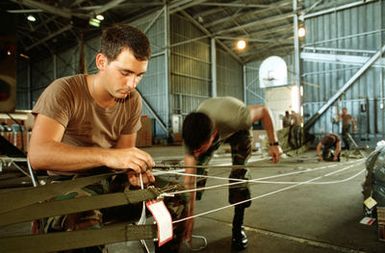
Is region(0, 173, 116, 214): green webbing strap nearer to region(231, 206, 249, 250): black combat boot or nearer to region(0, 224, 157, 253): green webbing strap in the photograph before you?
region(0, 224, 157, 253): green webbing strap

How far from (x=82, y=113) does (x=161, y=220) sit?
2.32ft

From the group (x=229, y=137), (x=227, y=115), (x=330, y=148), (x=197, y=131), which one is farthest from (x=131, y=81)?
(x=330, y=148)

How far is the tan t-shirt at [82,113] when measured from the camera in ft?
4.35

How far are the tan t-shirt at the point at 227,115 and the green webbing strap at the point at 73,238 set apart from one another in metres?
1.47

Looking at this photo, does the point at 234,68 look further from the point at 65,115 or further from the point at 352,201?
the point at 65,115

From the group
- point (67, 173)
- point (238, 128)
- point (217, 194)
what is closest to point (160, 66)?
point (217, 194)

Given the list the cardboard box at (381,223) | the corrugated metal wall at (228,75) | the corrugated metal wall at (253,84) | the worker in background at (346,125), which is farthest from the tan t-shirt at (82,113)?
the corrugated metal wall at (253,84)

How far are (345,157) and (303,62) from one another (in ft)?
18.3

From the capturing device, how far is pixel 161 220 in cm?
103

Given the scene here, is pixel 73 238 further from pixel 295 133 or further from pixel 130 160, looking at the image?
pixel 295 133

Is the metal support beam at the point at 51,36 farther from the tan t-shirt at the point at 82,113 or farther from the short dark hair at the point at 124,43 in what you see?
the short dark hair at the point at 124,43

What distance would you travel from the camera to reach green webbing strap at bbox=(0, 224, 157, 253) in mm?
876

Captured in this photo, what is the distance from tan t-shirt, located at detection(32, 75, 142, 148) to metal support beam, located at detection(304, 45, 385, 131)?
1156 cm

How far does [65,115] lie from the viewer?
134 centimetres
